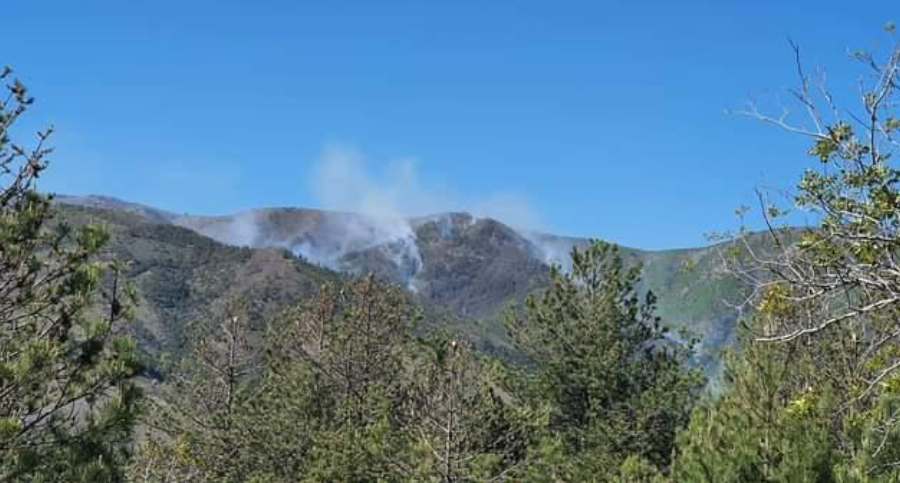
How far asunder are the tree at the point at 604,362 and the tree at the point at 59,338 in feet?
52.8

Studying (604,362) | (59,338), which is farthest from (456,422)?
(59,338)

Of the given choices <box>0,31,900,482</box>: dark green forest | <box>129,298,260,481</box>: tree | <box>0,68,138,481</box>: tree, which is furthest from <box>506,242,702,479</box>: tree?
<box>0,68,138,481</box>: tree

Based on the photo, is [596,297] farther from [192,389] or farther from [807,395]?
[807,395]

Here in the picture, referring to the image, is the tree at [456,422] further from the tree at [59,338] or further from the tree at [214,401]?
the tree at [59,338]

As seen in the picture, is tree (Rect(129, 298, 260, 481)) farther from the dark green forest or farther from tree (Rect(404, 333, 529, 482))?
tree (Rect(404, 333, 529, 482))

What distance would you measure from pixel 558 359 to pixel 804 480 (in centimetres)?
1434

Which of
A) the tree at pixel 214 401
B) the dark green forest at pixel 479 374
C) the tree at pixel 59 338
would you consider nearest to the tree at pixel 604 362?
the dark green forest at pixel 479 374

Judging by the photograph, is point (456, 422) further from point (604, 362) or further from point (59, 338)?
point (59, 338)

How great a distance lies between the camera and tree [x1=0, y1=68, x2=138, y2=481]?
9.27m

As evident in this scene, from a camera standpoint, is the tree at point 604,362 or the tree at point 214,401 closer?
the tree at point 604,362

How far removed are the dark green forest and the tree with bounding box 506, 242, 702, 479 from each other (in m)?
0.07

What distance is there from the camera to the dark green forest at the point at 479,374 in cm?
906

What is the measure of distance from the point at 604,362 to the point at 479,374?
17.6 ft

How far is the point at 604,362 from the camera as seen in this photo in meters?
25.5
